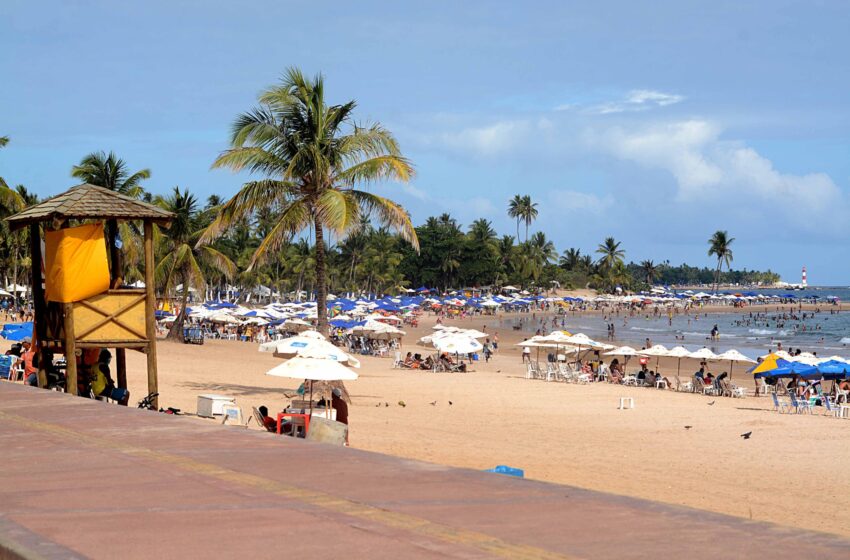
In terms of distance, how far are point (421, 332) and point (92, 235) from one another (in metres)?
50.4

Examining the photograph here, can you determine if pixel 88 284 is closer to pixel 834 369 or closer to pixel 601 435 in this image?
pixel 601 435

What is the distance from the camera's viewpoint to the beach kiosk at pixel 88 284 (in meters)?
12.9

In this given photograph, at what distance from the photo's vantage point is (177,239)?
37.2 m

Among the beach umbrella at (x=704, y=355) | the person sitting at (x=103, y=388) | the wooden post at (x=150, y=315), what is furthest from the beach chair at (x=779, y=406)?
the person sitting at (x=103, y=388)

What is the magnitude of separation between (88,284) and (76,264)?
31cm

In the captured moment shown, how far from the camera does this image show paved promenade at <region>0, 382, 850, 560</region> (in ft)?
15.5

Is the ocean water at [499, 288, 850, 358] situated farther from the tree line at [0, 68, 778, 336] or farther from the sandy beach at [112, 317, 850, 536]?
the sandy beach at [112, 317, 850, 536]

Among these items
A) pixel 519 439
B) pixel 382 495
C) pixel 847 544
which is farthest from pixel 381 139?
pixel 847 544

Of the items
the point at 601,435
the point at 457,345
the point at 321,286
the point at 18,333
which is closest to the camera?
the point at 601,435

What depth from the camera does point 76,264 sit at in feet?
42.9

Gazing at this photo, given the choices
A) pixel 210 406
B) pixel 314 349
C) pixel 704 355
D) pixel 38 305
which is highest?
pixel 38 305

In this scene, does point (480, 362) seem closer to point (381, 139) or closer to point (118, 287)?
point (381, 139)

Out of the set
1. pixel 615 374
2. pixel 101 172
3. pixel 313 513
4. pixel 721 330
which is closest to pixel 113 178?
pixel 101 172

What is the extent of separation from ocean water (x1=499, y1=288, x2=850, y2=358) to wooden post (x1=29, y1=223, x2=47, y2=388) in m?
44.1
